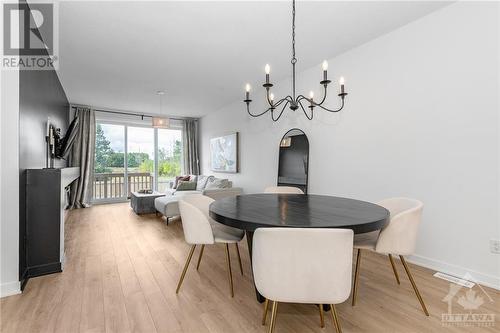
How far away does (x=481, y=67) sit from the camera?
2.11 m

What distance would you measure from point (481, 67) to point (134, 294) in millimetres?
3543

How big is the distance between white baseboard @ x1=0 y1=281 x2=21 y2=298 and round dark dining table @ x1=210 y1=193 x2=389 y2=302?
1.76m

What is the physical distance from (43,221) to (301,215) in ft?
8.00

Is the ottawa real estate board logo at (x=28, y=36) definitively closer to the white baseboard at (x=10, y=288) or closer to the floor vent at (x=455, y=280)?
the white baseboard at (x=10, y=288)

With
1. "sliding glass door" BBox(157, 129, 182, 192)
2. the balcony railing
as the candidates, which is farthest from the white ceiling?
"sliding glass door" BBox(157, 129, 182, 192)

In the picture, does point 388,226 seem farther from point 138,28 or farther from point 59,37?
point 59,37

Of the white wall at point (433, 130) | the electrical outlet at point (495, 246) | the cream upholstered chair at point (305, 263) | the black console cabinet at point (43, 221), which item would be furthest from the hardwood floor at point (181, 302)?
the cream upholstered chair at point (305, 263)

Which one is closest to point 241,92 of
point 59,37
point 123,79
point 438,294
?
point 123,79

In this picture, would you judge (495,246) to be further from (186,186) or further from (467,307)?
(186,186)

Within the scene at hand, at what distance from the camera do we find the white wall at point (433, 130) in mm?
2102

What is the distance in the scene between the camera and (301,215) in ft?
5.15

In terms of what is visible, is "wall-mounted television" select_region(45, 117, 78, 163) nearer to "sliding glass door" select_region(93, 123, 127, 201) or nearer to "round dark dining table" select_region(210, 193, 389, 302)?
"sliding glass door" select_region(93, 123, 127, 201)

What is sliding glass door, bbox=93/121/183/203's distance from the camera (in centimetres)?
652

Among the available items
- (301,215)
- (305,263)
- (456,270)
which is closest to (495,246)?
(456,270)
